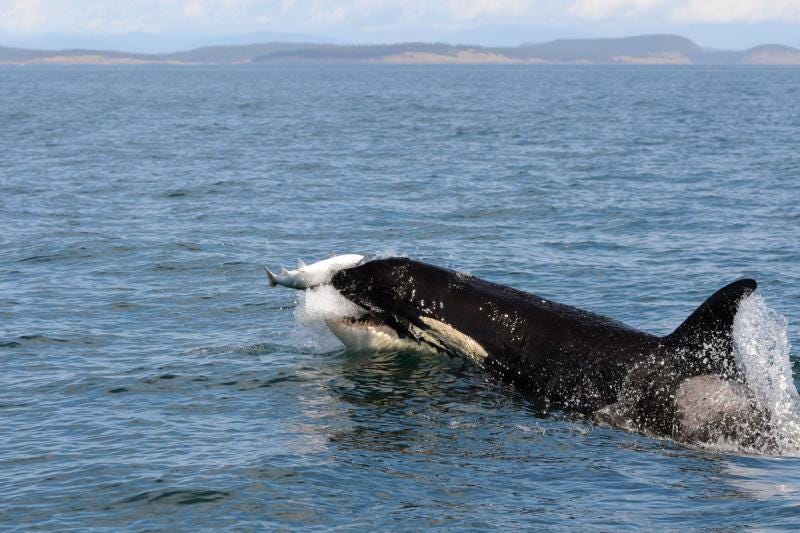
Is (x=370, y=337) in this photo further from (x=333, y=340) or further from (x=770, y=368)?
(x=770, y=368)

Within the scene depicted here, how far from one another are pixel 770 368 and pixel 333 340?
22.5 ft

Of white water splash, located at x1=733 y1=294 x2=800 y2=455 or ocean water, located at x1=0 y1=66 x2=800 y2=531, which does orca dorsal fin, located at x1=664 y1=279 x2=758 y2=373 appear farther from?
ocean water, located at x1=0 y1=66 x2=800 y2=531

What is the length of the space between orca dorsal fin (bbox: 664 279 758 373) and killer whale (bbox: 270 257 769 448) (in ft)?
0.04

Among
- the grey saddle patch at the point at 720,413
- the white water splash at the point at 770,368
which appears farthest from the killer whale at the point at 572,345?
the white water splash at the point at 770,368

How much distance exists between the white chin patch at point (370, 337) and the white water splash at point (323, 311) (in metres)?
0.18

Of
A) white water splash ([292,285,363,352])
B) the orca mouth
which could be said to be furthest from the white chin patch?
white water splash ([292,285,363,352])

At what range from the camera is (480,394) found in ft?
52.3

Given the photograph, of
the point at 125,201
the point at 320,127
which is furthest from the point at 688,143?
the point at 125,201

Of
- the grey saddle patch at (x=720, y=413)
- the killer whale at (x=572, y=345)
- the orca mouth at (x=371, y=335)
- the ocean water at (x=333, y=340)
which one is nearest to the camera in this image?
the ocean water at (x=333, y=340)

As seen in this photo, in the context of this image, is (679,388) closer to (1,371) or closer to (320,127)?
(1,371)

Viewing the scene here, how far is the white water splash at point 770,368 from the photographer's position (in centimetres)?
1379

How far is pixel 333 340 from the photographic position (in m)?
18.7

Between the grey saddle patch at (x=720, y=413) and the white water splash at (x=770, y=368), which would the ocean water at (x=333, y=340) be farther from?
the grey saddle patch at (x=720, y=413)

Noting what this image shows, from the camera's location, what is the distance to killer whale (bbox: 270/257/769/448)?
13695 millimetres
